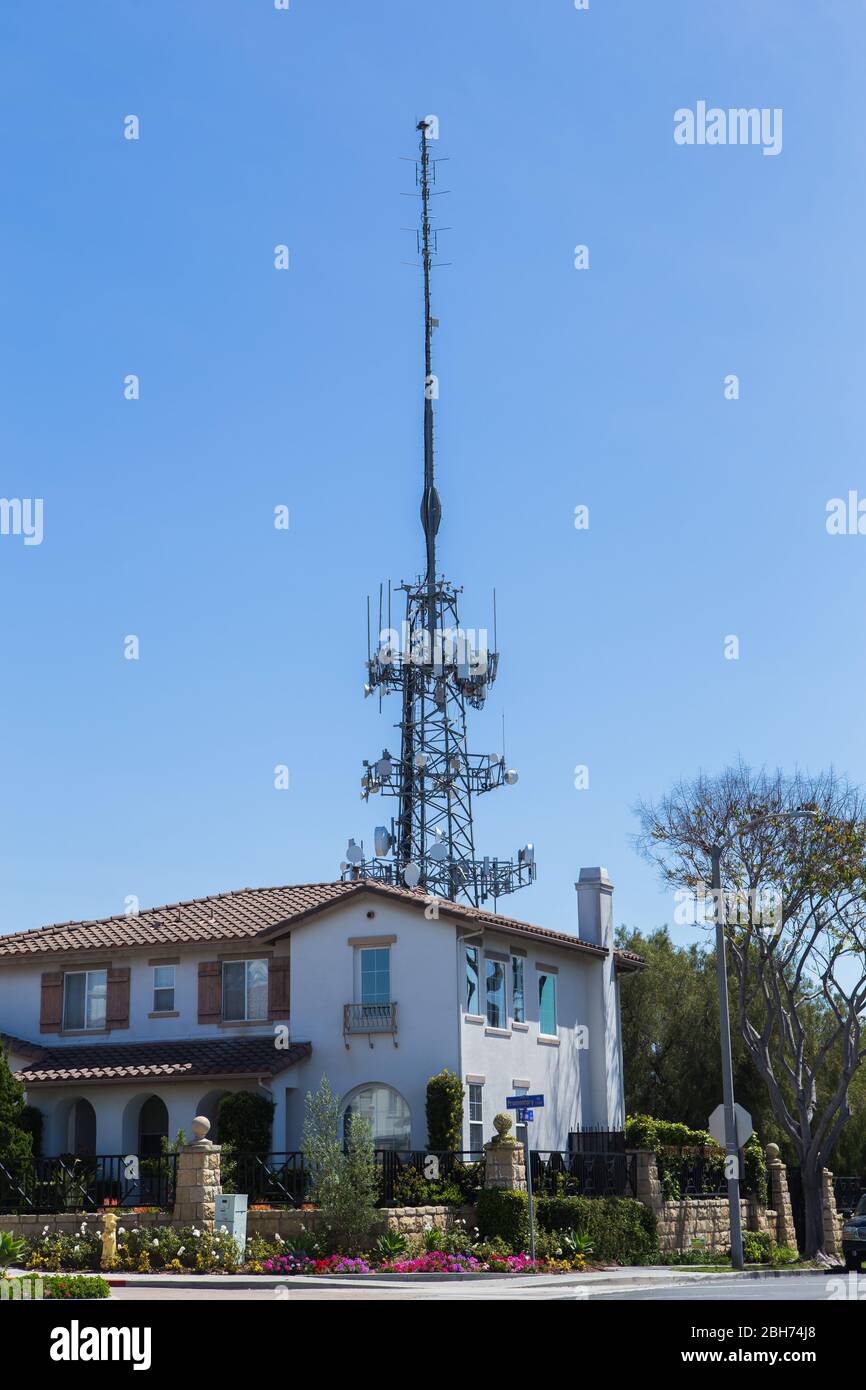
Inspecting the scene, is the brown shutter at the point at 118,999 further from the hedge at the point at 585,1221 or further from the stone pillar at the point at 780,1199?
the stone pillar at the point at 780,1199

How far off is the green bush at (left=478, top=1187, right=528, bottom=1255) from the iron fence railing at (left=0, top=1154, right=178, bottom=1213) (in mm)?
5866

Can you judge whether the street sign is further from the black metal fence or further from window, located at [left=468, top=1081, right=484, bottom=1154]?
window, located at [left=468, top=1081, right=484, bottom=1154]

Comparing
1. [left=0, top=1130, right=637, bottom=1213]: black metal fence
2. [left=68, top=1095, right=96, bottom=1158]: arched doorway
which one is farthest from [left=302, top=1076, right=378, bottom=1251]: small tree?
[left=68, top=1095, right=96, bottom=1158]: arched doorway

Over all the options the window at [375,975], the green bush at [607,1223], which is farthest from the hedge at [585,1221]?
the window at [375,975]

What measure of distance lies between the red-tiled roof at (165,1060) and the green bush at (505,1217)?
238 inches

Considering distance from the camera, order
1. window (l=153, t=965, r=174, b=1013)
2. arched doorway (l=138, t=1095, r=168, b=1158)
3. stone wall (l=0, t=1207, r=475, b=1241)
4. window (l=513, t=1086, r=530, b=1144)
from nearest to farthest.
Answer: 1. stone wall (l=0, t=1207, r=475, b=1241)
2. window (l=513, t=1086, r=530, b=1144)
3. arched doorway (l=138, t=1095, r=168, b=1158)
4. window (l=153, t=965, r=174, b=1013)

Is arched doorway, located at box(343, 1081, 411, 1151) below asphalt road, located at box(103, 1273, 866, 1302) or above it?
above

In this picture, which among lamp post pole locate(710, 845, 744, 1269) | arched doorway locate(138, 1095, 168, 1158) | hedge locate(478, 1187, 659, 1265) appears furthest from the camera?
arched doorway locate(138, 1095, 168, 1158)

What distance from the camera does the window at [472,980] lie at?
110ft

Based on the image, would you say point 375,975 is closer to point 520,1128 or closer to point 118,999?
point 520,1128

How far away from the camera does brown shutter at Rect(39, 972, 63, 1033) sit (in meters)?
37.7

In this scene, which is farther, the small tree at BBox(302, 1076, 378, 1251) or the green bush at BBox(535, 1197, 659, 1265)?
the green bush at BBox(535, 1197, 659, 1265)

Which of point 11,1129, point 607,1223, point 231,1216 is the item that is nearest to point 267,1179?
point 231,1216
